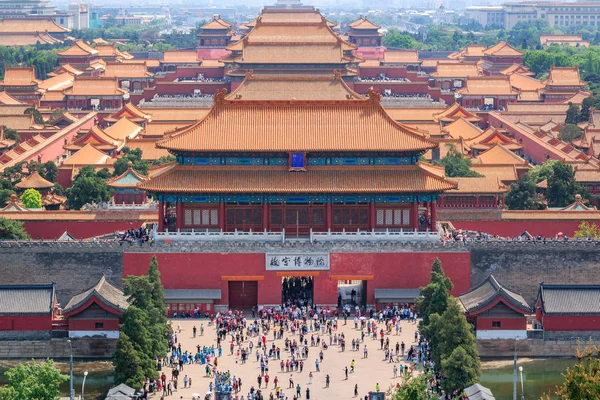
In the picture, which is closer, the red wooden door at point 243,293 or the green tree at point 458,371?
the green tree at point 458,371

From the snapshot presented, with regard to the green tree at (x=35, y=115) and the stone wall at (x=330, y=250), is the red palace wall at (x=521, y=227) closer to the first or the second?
the stone wall at (x=330, y=250)

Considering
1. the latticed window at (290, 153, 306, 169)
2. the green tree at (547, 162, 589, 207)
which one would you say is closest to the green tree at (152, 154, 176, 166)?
the latticed window at (290, 153, 306, 169)

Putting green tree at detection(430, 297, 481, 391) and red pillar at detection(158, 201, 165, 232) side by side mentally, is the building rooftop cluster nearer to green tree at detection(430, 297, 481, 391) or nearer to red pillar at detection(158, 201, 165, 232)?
red pillar at detection(158, 201, 165, 232)

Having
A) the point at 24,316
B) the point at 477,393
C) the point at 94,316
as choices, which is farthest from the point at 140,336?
the point at 477,393

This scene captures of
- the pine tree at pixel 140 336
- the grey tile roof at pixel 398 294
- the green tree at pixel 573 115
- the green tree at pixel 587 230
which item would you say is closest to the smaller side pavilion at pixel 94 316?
the pine tree at pixel 140 336

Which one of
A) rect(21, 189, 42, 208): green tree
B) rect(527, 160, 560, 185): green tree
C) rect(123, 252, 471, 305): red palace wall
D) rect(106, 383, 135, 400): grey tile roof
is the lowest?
rect(106, 383, 135, 400): grey tile roof
